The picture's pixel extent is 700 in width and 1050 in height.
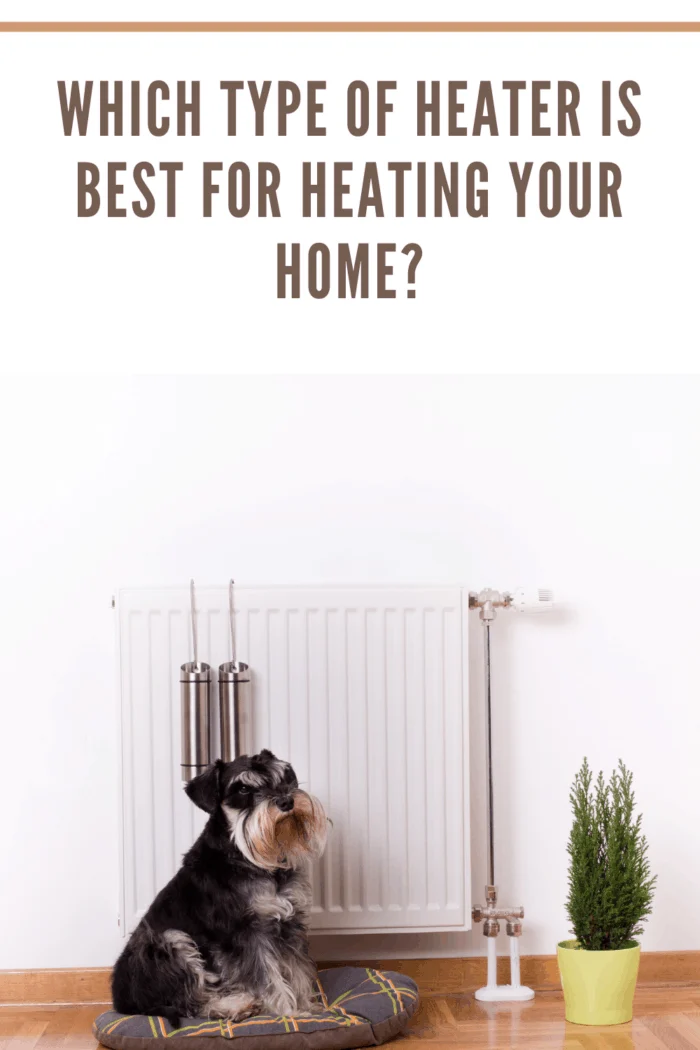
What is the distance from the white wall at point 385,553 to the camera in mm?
3170

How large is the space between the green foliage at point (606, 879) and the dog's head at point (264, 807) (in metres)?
0.64

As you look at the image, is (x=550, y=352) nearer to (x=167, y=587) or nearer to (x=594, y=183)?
(x=594, y=183)

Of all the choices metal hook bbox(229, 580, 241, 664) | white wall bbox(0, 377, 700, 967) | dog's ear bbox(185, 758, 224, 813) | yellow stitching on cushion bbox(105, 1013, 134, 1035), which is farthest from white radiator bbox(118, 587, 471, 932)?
yellow stitching on cushion bbox(105, 1013, 134, 1035)

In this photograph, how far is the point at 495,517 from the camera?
326 cm

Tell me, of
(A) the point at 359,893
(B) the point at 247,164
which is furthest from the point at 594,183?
(A) the point at 359,893

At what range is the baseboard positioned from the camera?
124 inches

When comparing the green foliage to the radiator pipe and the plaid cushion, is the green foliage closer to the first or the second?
the radiator pipe

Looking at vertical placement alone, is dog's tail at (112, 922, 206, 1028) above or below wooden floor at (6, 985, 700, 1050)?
above

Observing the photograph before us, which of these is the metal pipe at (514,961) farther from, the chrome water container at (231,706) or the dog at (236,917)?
the chrome water container at (231,706)

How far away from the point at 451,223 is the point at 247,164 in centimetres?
56

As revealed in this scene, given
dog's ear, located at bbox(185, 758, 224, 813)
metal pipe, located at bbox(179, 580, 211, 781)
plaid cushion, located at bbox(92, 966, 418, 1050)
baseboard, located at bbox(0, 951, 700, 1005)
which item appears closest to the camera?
plaid cushion, located at bbox(92, 966, 418, 1050)

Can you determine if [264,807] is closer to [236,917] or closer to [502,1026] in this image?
[236,917]

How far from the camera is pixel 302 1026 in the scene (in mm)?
2717

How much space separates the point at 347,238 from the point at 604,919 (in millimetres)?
1846
